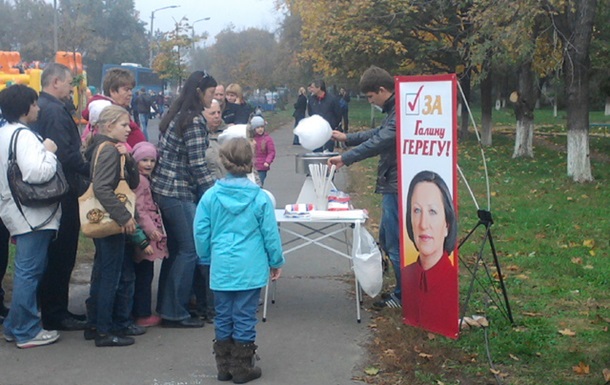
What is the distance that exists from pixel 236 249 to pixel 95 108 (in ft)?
6.60

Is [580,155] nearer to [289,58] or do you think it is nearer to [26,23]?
[289,58]

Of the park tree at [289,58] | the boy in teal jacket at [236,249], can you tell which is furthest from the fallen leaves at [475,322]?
the park tree at [289,58]

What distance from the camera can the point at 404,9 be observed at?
84.8ft

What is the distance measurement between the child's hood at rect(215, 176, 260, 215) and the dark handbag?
1.30 meters

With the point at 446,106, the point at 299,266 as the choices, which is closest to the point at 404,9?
the point at 299,266

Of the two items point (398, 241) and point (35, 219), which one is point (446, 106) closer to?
point (398, 241)

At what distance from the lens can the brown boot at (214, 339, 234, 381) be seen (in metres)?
5.26

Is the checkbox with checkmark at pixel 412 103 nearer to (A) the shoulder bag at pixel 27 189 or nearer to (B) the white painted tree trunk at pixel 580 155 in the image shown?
(A) the shoulder bag at pixel 27 189

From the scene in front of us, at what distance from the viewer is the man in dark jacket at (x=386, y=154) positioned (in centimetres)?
657

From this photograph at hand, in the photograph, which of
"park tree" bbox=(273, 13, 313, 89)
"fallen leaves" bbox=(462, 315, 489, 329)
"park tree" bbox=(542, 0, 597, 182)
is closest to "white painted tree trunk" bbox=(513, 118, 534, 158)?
"park tree" bbox=(542, 0, 597, 182)

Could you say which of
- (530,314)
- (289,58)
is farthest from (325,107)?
(289,58)

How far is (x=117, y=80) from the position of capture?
6.63 m

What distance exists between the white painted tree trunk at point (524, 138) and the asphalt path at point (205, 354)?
50.3 feet

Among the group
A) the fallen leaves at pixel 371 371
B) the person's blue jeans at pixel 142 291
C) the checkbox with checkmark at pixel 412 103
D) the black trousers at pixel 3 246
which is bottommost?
the fallen leaves at pixel 371 371
